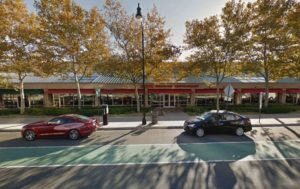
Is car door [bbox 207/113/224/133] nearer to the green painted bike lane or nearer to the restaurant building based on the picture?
the green painted bike lane

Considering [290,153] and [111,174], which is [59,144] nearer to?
[111,174]

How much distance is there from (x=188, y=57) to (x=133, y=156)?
13.6 m

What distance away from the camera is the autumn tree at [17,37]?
17.7m

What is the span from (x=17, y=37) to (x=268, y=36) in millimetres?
24016

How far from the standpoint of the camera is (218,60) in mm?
18703

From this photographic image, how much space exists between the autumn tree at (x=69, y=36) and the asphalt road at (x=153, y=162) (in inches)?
381

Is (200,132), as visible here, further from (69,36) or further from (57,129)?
(69,36)

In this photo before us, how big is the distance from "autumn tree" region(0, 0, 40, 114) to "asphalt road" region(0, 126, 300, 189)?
9804 millimetres

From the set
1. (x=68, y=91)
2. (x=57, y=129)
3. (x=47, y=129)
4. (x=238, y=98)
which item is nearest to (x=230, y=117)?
(x=57, y=129)

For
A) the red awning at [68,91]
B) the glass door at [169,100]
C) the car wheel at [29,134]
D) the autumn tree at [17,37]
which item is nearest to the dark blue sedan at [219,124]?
the car wheel at [29,134]

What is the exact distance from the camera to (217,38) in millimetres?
17703

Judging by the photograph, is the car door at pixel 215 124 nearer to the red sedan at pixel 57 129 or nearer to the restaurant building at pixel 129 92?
the red sedan at pixel 57 129

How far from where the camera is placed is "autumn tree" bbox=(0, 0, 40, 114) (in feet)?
57.9

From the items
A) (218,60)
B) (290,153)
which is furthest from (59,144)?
(218,60)
